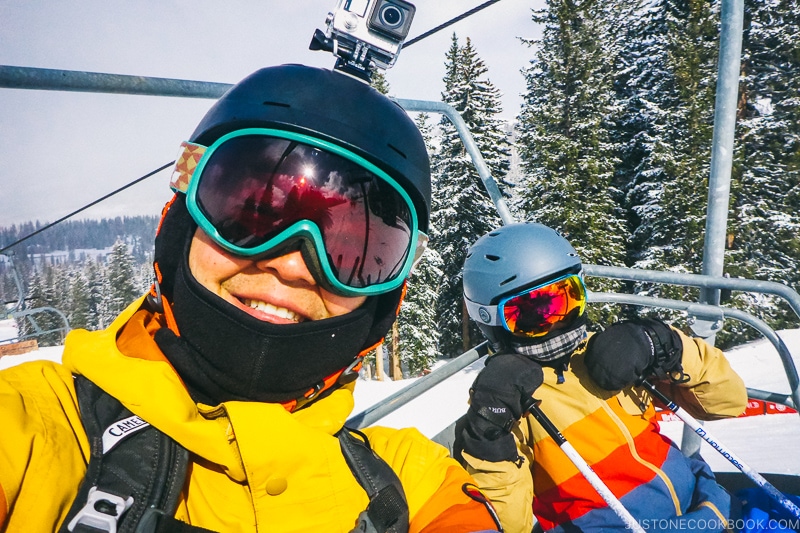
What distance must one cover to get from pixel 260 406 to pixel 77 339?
45 centimetres

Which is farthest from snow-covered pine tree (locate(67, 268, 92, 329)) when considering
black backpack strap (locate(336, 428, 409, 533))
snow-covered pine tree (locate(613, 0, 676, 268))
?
black backpack strap (locate(336, 428, 409, 533))

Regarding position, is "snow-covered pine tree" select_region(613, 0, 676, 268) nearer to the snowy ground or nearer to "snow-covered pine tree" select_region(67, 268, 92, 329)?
the snowy ground

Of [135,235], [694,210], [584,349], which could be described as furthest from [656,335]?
[135,235]

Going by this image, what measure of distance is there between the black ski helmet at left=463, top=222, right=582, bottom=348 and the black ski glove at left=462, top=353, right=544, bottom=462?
0.41 metres

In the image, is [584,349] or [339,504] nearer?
[339,504]

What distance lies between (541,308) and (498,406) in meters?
0.70

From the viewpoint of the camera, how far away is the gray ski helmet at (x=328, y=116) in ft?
4.64

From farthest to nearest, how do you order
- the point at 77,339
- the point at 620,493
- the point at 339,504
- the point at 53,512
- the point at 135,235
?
the point at 135,235, the point at 620,493, the point at 339,504, the point at 77,339, the point at 53,512

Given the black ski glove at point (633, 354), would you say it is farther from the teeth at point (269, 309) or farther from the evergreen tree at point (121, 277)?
the evergreen tree at point (121, 277)

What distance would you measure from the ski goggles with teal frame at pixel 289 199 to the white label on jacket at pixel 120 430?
489 millimetres

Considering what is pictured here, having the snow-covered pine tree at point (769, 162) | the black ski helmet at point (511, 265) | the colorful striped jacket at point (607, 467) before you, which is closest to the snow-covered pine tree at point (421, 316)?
the snow-covered pine tree at point (769, 162)

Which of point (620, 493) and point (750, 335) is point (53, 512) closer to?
point (620, 493)

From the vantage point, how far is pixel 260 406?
115cm

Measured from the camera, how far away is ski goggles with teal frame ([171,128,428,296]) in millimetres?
1333
